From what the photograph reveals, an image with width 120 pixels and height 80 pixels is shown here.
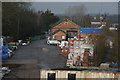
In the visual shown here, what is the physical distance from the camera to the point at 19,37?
33.9ft

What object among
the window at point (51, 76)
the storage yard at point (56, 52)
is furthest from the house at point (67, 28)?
the window at point (51, 76)

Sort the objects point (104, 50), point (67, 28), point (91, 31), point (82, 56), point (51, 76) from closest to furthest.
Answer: point (51, 76) → point (104, 50) → point (82, 56) → point (91, 31) → point (67, 28)

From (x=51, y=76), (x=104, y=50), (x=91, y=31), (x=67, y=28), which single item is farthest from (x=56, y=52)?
(x=51, y=76)

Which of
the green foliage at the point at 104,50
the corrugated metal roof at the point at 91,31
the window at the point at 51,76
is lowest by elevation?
the window at the point at 51,76

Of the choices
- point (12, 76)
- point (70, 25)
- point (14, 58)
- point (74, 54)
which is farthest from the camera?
point (70, 25)

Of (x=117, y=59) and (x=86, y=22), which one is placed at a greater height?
(x=86, y=22)

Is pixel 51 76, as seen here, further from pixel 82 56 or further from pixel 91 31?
pixel 91 31

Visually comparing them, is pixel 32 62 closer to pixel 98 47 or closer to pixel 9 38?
pixel 98 47

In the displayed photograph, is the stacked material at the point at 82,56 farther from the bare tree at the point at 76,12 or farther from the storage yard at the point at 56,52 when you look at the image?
the bare tree at the point at 76,12

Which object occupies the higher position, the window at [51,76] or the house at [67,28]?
the house at [67,28]

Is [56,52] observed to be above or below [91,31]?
below

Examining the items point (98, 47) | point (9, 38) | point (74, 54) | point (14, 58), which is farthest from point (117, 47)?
point (9, 38)

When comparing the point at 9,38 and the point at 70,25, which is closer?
the point at 9,38

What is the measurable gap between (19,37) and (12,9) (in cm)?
134
